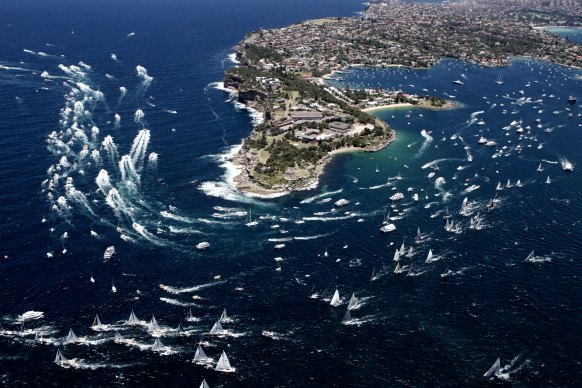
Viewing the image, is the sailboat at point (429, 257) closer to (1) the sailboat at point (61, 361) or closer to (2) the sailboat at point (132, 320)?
(2) the sailboat at point (132, 320)

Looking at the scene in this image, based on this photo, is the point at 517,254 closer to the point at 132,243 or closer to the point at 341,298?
the point at 341,298

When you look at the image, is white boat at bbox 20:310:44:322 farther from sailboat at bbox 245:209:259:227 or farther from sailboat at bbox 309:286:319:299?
sailboat at bbox 309:286:319:299

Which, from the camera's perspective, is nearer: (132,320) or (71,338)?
(71,338)

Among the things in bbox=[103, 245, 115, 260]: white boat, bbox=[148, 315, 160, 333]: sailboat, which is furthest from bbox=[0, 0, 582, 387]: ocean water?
bbox=[103, 245, 115, 260]: white boat

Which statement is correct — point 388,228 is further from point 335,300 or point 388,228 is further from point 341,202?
point 335,300

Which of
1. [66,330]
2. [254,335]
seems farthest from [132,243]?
[254,335]

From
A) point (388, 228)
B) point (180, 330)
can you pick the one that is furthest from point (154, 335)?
point (388, 228)
